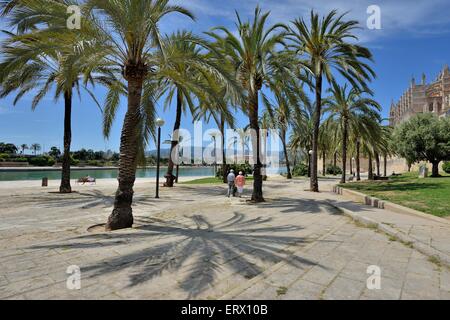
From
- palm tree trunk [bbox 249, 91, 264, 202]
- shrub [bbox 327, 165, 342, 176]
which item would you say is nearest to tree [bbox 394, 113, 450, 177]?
palm tree trunk [bbox 249, 91, 264, 202]

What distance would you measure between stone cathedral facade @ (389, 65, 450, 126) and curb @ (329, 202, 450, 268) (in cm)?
6610

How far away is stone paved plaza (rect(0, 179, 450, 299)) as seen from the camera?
3416 millimetres

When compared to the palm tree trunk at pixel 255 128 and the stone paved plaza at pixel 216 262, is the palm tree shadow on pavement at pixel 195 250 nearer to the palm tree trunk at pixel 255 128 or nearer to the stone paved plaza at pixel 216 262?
the stone paved plaza at pixel 216 262

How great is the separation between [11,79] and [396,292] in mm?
16079

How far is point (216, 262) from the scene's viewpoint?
4.45 metres

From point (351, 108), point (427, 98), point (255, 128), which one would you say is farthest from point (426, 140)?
point (427, 98)

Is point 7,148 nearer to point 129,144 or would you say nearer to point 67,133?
point 67,133

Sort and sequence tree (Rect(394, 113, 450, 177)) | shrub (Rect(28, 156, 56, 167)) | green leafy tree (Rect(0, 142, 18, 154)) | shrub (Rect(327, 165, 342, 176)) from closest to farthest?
tree (Rect(394, 113, 450, 177))
shrub (Rect(327, 165, 342, 176))
shrub (Rect(28, 156, 56, 167))
green leafy tree (Rect(0, 142, 18, 154))

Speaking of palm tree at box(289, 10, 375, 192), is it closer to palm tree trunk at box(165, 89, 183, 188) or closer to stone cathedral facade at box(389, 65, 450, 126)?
palm tree trunk at box(165, 89, 183, 188)

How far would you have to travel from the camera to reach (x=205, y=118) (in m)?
24.4

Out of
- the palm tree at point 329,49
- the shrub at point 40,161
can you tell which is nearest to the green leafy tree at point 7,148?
the shrub at point 40,161

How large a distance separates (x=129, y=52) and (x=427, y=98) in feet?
289

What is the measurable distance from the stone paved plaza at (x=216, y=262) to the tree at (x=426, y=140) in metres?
22.3

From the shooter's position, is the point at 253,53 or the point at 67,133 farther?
the point at 67,133
